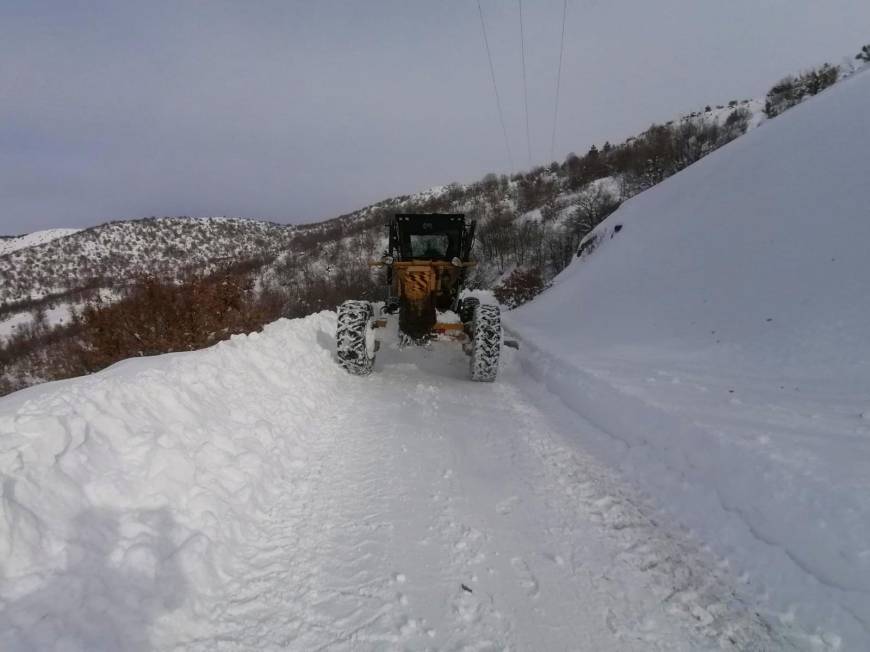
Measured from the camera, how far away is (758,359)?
5.54 meters

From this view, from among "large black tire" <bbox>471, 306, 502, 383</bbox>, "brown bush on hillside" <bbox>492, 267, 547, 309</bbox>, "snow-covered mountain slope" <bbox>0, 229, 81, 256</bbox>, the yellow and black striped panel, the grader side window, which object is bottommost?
"brown bush on hillside" <bbox>492, 267, 547, 309</bbox>

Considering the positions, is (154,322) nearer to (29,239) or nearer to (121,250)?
(121,250)

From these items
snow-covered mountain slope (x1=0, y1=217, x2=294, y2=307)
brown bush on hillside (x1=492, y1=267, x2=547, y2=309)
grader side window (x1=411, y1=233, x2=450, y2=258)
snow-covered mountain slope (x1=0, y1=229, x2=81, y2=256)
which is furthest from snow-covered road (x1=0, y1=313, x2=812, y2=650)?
snow-covered mountain slope (x1=0, y1=229, x2=81, y2=256)

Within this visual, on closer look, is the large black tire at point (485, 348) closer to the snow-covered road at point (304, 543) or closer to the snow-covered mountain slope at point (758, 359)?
the snow-covered mountain slope at point (758, 359)

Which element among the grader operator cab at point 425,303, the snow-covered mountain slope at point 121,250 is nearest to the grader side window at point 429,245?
the grader operator cab at point 425,303

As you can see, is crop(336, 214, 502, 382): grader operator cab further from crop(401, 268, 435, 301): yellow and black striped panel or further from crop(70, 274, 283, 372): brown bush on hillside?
crop(70, 274, 283, 372): brown bush on hillside

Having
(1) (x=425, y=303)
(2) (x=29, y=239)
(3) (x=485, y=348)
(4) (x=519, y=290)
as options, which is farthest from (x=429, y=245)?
(2) (x=29, y=239)

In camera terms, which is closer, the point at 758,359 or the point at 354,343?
the point at 758,359

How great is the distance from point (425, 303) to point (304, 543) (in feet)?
15.0

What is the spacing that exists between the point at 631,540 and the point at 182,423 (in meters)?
3.29

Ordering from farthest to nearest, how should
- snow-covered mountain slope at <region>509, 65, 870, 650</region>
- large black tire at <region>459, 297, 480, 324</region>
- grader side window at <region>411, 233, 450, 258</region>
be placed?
large black tire at <region>459, 297, 480, 324</region>, grader side window at <region>411, 233, 450, 258</region>, snow-covered mountain slope at <region>509, 65, 870, 650</region>

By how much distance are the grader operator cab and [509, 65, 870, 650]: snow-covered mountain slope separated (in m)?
1.28

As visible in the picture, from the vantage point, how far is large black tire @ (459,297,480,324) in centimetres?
823

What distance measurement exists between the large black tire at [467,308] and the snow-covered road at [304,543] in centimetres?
427
